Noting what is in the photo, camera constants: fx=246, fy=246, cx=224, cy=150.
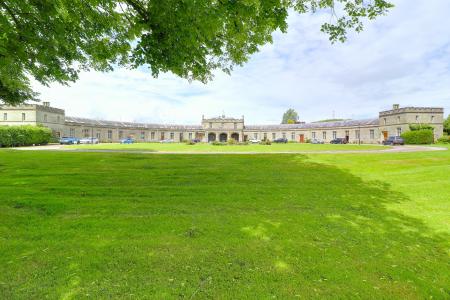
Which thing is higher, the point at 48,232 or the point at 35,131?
the point at 35,131

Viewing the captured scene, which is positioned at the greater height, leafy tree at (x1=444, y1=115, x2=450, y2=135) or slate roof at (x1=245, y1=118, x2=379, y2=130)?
slate roof at (x1=245, y1=118, x2=379, y2=130)

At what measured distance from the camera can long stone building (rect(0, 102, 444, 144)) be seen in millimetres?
50750

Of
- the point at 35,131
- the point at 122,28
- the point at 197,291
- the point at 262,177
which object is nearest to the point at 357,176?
the point at 262,177

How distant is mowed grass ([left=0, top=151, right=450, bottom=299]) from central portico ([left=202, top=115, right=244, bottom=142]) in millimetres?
71108

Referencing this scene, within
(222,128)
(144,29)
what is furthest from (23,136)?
(222,128)

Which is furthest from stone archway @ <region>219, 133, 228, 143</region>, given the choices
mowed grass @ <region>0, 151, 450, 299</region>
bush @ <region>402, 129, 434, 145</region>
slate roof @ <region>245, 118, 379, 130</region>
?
mowed grass @ <region>0, 151, 450, 299</region>

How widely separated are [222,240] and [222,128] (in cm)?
7633

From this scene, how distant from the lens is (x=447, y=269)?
3.86m

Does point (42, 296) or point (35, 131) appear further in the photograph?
point (35, 131)

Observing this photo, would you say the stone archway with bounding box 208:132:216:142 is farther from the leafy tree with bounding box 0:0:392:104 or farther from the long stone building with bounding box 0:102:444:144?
the leafy tree with bounding box 0:0:392:104

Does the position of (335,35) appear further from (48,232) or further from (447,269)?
(48,232)

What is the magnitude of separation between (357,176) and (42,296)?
11622mm

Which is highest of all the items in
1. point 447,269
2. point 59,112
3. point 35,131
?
point 59,112

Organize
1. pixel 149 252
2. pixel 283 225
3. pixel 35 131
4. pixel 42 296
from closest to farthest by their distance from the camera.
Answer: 1. pixel 42 296
2. pixel 149 252
3. pixel 283 225
4. pixel 35 131
